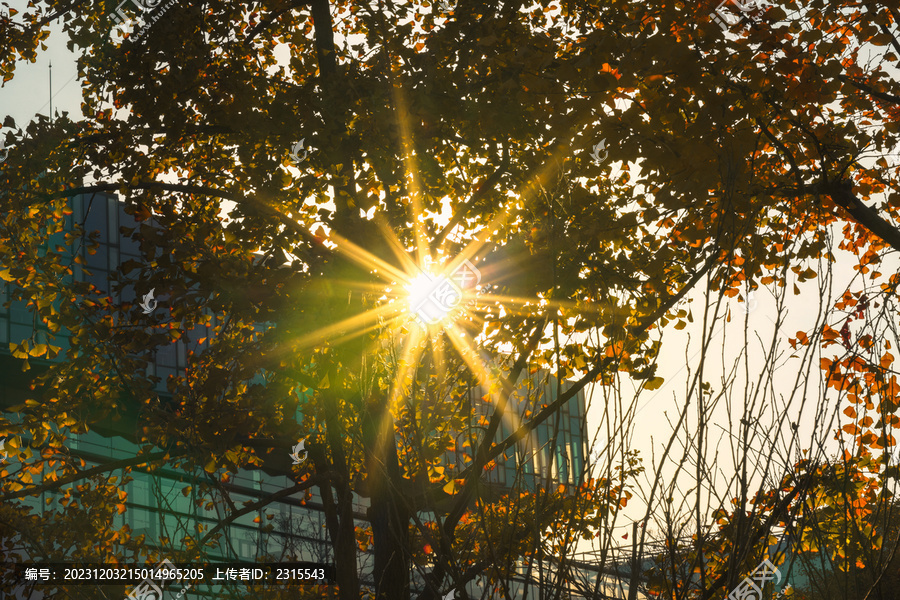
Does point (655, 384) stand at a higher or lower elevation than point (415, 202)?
lower

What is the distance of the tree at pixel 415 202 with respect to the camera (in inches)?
115

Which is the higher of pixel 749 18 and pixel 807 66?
pixel 749 18

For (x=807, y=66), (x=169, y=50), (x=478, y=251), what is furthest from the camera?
(x=478, y=251)

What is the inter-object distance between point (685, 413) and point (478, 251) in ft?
11.6

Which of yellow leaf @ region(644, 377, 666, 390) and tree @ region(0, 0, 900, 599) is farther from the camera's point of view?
yellow leaf @ region(644, 377, 666, 390)

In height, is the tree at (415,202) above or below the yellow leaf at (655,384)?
above

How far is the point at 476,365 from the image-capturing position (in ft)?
19.9

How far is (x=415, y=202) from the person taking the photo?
4.65 meters

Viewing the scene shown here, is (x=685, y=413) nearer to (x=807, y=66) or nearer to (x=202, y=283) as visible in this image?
(x=807, y=66)

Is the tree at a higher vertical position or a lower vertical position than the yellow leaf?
higher

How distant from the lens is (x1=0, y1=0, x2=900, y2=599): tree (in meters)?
2.93

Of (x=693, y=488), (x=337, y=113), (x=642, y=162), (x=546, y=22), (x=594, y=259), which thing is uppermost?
(x=546, y=22)

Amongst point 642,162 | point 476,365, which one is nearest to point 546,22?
point 476,365

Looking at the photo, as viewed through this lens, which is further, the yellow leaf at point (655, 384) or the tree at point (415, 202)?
the yellow leaf at point (655, 384)
